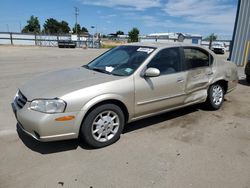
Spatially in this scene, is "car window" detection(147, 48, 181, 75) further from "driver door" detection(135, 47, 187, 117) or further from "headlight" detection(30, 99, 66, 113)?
"headlight" detection(30, 99, 66, 113)

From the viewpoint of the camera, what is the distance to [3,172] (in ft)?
9.20

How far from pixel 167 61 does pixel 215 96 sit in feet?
5.66

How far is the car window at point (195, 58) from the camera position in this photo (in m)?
4.43

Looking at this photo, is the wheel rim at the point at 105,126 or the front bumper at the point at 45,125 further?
the wheel rim at the point at 105,126

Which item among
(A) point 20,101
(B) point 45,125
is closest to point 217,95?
(B) point 45,125

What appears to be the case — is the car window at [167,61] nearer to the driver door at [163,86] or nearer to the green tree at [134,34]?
the driver door at [163,86]

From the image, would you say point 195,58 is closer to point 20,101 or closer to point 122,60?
point 122,60

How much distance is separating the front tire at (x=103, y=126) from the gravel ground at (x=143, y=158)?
0.47ft

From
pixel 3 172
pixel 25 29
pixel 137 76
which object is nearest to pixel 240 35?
pixel 137 76

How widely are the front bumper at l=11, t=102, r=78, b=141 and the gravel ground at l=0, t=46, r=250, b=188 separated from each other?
35 cm

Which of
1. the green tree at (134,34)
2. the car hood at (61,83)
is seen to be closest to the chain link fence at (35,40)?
the green tree at (134,34)

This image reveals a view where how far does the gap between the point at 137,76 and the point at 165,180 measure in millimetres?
1650

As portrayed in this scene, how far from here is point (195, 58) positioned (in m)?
4.65

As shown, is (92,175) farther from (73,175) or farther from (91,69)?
(91,69)
